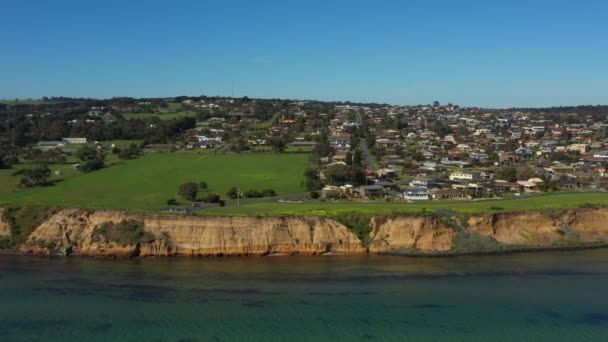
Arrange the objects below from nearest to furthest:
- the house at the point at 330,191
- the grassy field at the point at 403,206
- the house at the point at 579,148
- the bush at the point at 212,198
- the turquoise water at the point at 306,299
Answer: the turquoise water at the point at 306,299 → the grassy field at the point at 403,206 → the bush at the point at 212,198 → the house at the point at 330,191 → the house at the point at 579,148

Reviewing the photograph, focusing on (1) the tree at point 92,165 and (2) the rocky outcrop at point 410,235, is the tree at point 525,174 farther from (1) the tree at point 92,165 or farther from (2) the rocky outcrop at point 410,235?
(1) the tree at point 92,165

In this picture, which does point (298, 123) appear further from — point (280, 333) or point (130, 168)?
point (280, 333)

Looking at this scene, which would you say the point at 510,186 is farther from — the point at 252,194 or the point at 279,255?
the point at 279,255

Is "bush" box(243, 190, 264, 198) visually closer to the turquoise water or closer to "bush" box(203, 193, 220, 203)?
"bush" box(203, 193, 220, 203)

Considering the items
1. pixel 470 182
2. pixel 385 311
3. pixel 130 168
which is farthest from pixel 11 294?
pixel 470 182

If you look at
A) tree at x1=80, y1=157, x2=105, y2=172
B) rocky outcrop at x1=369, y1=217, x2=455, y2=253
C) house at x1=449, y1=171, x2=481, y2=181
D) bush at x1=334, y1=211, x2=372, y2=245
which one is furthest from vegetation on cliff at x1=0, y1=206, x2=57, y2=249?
house at x1=449, y1=171, x2=481, y2=181

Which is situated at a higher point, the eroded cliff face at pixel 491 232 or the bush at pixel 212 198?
the bush at pixel 212 198

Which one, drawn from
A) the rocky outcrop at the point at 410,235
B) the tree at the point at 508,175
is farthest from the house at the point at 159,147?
the rocky outcrop at the point at 410,235
